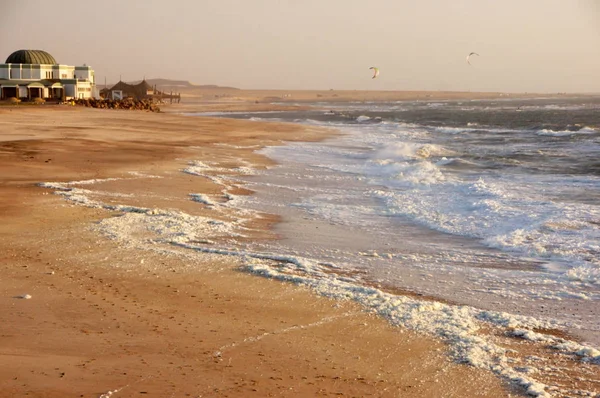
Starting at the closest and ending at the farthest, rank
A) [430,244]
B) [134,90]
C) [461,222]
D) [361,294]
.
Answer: [361,294]
[430,244]
[461,222]
[134,90]

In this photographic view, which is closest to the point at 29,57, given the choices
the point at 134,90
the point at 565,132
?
the point at 134,90

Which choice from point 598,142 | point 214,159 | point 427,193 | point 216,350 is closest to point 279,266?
point 216,350

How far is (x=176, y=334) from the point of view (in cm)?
592

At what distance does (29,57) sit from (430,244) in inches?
2142

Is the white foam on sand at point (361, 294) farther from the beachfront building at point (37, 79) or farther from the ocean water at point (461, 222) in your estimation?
the beachfront building at point (37, 79)

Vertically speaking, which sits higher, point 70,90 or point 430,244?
point 70,90

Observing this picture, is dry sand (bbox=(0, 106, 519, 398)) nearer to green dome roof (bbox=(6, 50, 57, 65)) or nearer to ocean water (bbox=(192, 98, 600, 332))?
ocean water (bbox=(192, 98, 600, 332))

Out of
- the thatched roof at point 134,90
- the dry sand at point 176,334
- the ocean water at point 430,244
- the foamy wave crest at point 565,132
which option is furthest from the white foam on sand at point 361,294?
the thatched roof at point 134,90

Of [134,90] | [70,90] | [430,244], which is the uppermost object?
[134,90]

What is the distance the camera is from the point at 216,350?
5.59 m

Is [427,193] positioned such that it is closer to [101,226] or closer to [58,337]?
[101,226]

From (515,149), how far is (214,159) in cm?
1496

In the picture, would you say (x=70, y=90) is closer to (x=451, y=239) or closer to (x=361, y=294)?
(x=451, y=239)

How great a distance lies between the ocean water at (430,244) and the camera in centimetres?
621
